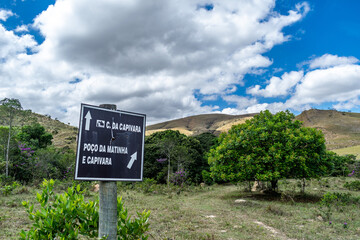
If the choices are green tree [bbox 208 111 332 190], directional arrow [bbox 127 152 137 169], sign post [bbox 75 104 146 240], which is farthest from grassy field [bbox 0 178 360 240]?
directional arrow [bbox 127 152 137 169]

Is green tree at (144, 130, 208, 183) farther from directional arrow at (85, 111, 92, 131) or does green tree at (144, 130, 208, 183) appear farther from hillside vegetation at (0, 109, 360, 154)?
hillside vegetation at (0, 109, 360, 154)

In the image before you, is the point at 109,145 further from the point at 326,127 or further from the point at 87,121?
the point at 326,127

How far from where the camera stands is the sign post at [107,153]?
215 cm

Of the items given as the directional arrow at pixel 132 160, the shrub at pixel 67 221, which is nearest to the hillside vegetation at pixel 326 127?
the shrub at pixel 67 221

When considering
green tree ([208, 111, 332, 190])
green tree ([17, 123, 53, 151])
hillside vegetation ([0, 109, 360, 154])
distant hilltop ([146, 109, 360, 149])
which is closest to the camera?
green tree ([208, 111, 332, 190])

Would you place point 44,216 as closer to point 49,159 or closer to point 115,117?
point 115,117

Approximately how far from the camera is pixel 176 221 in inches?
273

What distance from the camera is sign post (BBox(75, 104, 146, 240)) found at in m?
2.15

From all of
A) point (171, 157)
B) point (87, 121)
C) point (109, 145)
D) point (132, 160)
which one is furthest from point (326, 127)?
point (87, 121)

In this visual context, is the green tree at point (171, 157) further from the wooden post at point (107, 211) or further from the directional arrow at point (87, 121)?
the directional arrow at point (87, 121)

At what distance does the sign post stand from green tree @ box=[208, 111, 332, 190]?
31.3ft

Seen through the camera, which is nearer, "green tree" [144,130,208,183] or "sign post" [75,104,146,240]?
"sign post" [75,104,146,240]

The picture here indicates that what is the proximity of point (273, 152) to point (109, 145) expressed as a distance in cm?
1008

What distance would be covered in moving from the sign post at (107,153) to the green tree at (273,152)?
9.55 meters
